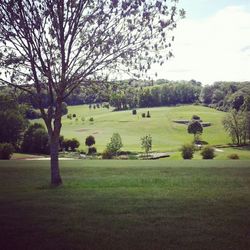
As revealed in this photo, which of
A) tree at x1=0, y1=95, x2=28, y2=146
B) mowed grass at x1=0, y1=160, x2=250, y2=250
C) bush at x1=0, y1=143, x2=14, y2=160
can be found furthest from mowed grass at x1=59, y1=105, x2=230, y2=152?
mowed grass at x1=0, y1=160, x2=250, y2=250

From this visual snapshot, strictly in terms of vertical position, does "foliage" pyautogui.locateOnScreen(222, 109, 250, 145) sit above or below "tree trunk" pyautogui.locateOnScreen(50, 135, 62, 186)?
above

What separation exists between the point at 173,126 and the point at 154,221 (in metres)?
132

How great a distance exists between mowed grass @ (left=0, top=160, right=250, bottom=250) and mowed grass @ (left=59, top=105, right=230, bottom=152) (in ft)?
278

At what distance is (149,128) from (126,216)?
423 ft

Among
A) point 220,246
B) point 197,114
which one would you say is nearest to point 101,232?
point 220,246

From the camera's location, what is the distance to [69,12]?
2072cm

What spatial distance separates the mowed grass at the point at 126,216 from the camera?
33.8ft

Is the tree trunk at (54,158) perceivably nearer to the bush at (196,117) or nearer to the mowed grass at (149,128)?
the mowed grass at (149,128)

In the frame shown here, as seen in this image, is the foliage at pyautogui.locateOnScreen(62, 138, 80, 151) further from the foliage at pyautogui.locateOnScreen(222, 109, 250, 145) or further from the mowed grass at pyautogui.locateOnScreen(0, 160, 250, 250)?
the mowed grass at pyautogui.locateOnScreen(0, 160, 250, 250)

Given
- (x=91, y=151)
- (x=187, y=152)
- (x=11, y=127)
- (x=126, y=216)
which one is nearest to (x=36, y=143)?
(x=11, y=127)

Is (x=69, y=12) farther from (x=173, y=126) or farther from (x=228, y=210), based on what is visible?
(x=173, y=126)

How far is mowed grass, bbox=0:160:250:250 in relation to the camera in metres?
10.3

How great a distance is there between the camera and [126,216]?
13250mm

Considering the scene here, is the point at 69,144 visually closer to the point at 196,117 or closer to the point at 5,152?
the point at 5,152
